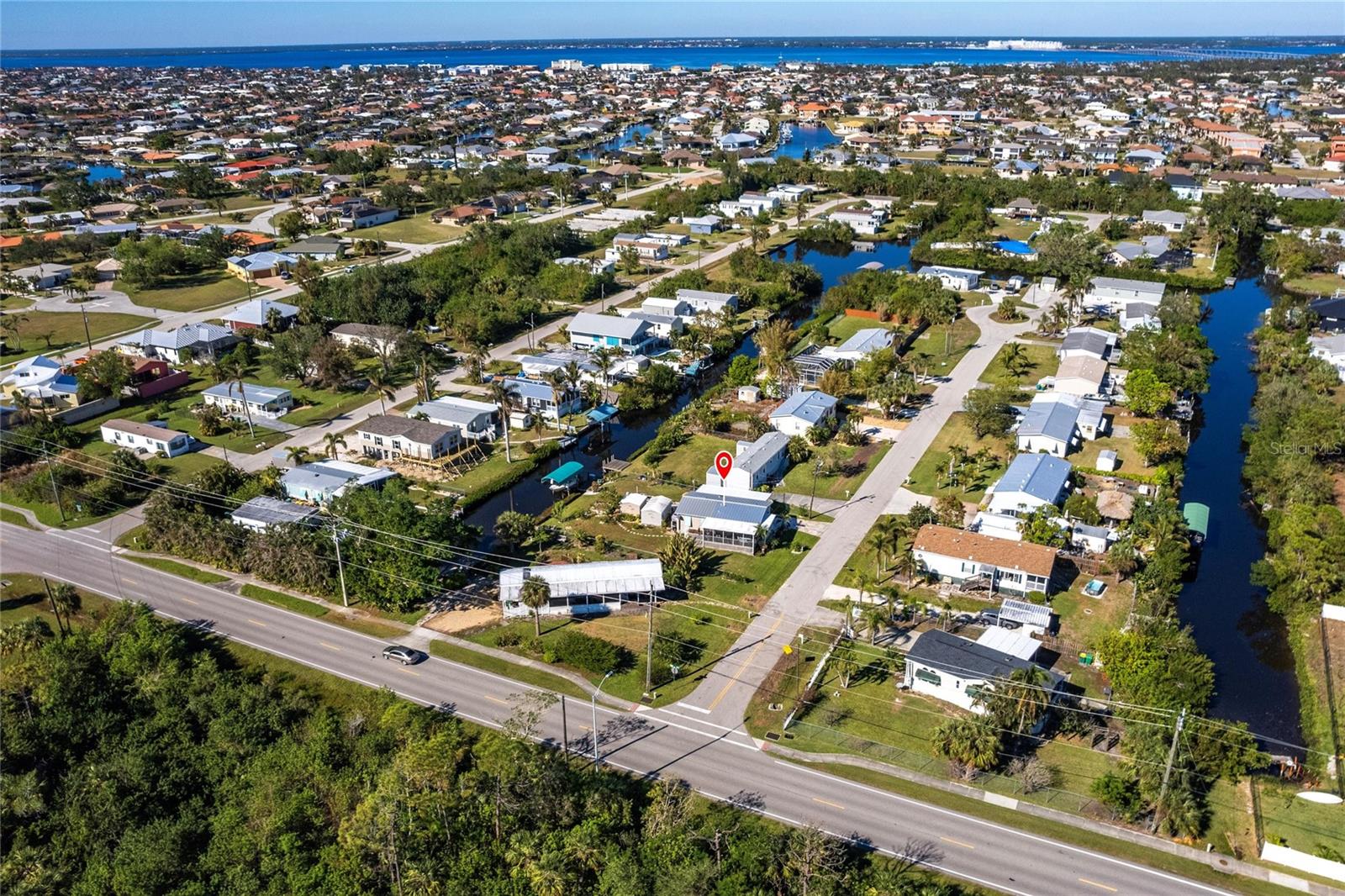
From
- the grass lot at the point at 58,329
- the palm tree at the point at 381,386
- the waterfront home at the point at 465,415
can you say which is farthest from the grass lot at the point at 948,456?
the grass lot at the point at 58,329

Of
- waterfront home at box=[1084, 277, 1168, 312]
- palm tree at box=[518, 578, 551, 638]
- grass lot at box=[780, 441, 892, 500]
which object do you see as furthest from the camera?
waterfront home at box=[1084, 277, 1168, 312]

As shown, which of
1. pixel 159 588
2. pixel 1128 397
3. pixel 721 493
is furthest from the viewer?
pixel 1128 397

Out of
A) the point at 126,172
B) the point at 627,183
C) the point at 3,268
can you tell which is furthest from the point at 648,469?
→ the point at 126,172

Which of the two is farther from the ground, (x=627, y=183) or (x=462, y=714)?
(x=627, y=183)

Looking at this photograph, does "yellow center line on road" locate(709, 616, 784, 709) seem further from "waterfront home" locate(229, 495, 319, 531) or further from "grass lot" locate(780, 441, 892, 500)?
"waterfront home" locate(229, 495, 319, 531)

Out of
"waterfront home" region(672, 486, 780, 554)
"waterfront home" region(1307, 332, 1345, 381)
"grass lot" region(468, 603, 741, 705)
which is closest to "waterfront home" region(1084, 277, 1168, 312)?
"waterfront home" region(1307, 332, 1345, 381)

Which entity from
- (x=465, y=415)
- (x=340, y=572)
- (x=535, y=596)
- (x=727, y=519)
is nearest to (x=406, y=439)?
(x=465, y=415)

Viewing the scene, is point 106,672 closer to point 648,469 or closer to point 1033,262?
point 648,469
